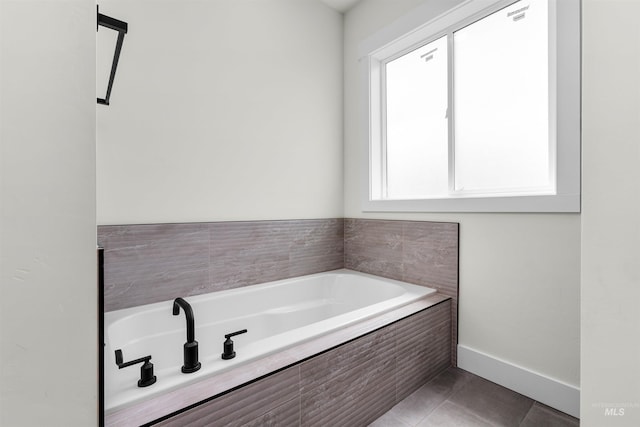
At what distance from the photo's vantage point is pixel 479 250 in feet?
5.74


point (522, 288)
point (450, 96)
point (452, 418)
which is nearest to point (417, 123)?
point (450, 96)

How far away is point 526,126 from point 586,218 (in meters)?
1.28

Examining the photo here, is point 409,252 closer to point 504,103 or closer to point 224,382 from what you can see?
point 504,103

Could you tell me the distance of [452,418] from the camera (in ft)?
4.54

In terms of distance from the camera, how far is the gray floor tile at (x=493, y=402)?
1.39 m

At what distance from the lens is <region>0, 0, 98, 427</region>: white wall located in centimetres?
55

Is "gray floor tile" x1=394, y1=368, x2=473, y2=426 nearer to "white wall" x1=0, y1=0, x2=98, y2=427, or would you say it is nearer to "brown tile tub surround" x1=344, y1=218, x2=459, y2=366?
"brown tile tub surround" x1=344, y1=218, x2=459, y2=366

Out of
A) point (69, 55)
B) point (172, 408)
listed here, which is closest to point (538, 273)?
point (172, 408)

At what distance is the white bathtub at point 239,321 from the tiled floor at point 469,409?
0.48 m

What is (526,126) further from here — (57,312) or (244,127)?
(57,312)

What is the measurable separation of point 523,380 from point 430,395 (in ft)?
1.67

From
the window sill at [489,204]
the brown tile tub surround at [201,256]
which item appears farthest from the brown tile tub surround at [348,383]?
the brown tile tub surround at [201,256]

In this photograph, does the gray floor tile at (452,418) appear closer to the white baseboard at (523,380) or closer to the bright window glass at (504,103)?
the white baseboard at (523,380)

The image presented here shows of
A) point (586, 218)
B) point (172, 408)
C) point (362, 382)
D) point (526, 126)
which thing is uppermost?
point (526, 126)
